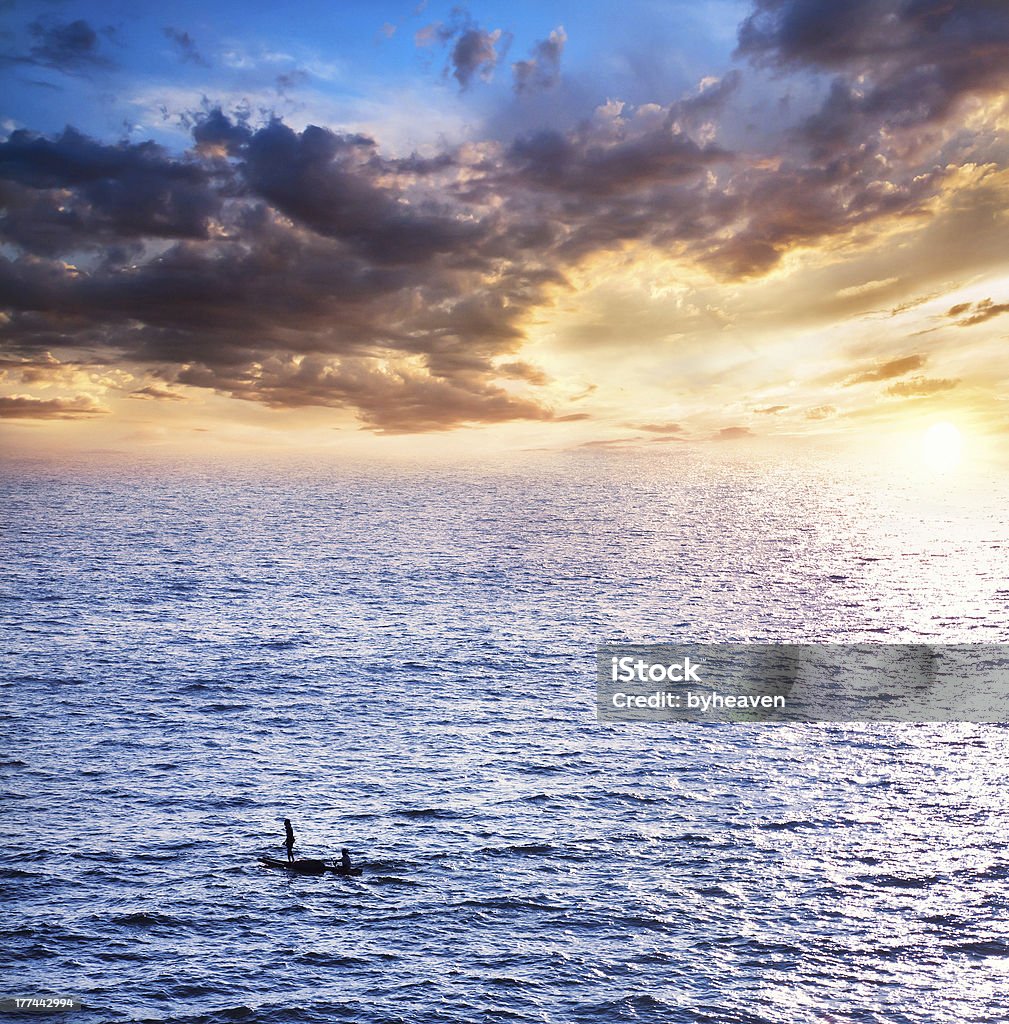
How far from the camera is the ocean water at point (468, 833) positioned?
42.8m

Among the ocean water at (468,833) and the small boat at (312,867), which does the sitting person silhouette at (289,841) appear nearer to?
the small boat at (312,867)

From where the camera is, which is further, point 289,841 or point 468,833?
point 468,833

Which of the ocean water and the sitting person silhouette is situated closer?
the ocean water

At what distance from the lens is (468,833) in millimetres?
57656

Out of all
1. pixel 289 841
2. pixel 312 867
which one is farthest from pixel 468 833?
pixel 289 841

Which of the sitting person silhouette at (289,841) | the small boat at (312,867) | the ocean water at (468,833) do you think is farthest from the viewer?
the small boat at (312,867)

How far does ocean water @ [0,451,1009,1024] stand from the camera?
42.8m

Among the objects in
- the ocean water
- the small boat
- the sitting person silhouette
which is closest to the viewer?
the ocean water

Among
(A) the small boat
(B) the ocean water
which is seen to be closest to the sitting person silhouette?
(A) the small boat

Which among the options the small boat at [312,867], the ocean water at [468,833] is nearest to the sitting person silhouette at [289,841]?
the small boat at [312,867]

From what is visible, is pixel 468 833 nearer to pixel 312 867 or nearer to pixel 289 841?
pixel 312 867

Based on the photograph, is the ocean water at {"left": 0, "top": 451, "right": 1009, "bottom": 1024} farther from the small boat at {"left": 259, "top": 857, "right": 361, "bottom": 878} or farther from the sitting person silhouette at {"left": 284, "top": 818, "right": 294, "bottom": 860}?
the sitting person silhouette at {"left": 284, "top": 818, "right": 294, "bottom": 860}

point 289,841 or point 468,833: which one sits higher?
point 289,841

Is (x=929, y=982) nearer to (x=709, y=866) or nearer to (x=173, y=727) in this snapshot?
(x=709, y=866)
